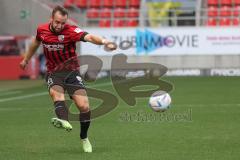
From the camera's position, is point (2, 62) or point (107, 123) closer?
point (107, 123)

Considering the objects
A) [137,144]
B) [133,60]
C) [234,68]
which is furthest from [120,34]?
[137,144]

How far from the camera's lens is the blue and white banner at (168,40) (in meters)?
33.9

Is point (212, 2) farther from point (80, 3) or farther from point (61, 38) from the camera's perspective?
point (61, 38)

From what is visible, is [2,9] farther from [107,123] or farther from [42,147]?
[42,147]

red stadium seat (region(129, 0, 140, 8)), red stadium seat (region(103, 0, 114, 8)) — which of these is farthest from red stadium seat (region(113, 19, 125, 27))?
red stadium seat (region(103, 0, 114, 8))

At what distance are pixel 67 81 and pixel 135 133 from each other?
265 cm

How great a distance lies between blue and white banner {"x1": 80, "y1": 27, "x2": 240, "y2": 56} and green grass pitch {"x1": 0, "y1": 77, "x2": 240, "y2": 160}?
10.6m

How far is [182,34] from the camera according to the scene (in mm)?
34062

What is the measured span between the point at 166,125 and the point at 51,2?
2517cm

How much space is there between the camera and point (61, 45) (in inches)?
461

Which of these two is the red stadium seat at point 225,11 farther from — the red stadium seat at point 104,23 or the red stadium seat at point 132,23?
the red stadium seat at point 104,23

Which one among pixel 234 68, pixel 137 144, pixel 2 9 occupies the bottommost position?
pixel 234 68

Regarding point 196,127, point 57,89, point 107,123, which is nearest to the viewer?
point 57,89

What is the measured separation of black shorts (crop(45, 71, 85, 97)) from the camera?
11.8m
